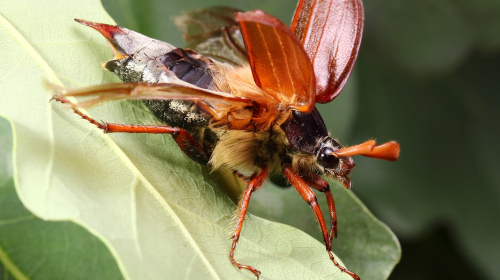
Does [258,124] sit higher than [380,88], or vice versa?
[258,124]

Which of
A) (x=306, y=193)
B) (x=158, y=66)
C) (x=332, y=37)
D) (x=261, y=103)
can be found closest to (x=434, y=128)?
(x=332, y=37)

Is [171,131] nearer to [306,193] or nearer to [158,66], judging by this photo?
[158,66]

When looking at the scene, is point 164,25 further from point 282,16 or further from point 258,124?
point 258,124

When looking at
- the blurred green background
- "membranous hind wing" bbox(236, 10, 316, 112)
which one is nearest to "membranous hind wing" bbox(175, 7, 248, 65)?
"membranous hind wing" bbox(236, 10, 316, 112)

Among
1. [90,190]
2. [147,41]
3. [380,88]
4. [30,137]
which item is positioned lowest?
[380,88]

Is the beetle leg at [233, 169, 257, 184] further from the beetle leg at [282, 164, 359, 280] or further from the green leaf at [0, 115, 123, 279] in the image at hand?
the green leaf at [0, 115, 123, 279]

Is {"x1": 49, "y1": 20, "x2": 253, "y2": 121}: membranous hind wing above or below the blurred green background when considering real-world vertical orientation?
above

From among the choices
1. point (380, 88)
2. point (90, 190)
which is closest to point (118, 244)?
point (90, 190)
